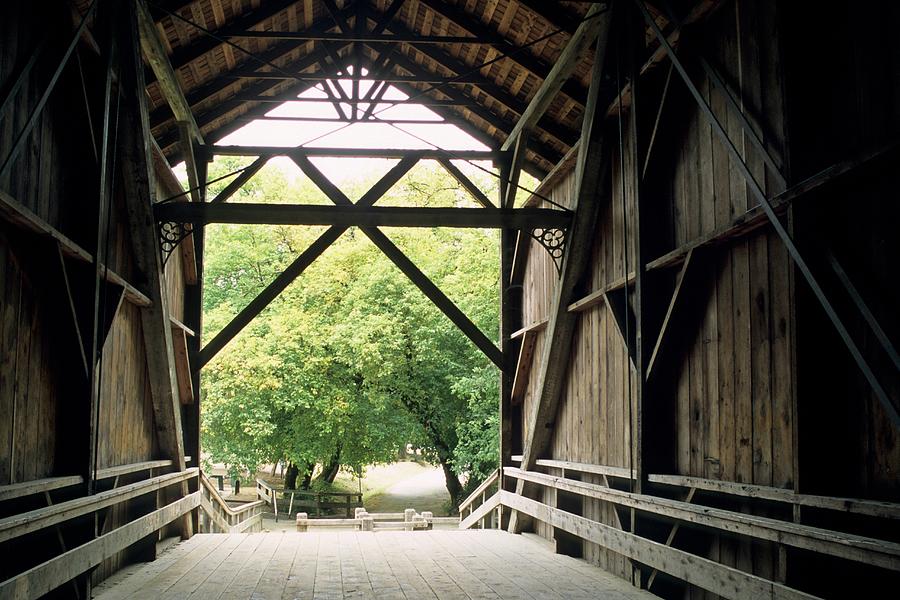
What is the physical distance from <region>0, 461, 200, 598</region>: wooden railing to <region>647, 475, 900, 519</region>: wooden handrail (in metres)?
3.60

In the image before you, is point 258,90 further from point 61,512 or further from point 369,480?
point 369,480

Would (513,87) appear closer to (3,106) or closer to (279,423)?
(3,106)

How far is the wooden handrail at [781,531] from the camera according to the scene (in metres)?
3.13

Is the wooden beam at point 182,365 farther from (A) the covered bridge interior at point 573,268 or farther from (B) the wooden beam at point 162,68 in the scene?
(B) the wooden beam at point 162,68

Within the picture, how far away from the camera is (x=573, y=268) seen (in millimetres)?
8156

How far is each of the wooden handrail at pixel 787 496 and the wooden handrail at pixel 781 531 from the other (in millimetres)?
119

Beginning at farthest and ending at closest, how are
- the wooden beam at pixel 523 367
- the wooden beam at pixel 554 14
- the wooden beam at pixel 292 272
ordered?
the wooden beam at pixel 523 367 → the wooden beam at pixel 292 272 → the wooden beam at pixel 554 14

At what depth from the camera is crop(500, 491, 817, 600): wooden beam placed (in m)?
3.99

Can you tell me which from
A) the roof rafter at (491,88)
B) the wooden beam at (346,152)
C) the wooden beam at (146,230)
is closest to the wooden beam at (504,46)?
the roof rafter at (491,88)

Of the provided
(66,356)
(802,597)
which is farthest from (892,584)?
(66,356)

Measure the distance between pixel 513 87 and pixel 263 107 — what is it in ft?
10.6

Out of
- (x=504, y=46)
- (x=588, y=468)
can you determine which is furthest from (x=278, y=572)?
(x=504, y=46)

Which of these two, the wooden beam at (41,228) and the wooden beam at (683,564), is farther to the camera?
the wooden beam at (41,228)

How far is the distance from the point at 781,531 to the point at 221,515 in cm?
960
